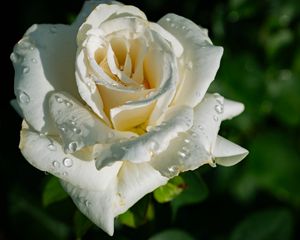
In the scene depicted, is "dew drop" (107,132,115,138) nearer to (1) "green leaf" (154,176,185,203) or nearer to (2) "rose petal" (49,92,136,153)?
(2) "rose petal" (49,92,136,153)

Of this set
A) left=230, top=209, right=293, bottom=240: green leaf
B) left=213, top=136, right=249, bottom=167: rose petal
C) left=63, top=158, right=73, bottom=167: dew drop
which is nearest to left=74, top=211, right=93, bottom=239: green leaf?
left=63, top=158, right=73, bottom=167: dew drop

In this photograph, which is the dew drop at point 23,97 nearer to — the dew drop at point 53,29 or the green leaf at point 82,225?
the dew drop at point 53,29

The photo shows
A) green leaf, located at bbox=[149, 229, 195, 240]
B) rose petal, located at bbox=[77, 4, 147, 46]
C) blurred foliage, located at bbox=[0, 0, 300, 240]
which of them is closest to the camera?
rose petal, located at bbox=[77, 4, 147, 46]

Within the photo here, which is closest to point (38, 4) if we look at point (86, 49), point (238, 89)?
point (238, 89)

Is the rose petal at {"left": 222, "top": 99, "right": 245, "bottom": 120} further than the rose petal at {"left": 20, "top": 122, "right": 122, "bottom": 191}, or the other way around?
the rose petal at {"left": 222, "top": 99, "right": 245, "bottom": 120}

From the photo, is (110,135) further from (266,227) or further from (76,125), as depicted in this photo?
(266,227)

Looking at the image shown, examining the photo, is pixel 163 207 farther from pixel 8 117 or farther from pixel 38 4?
pixel 38 4

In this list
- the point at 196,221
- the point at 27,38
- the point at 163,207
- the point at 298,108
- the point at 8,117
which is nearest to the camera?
the point at 27,38
